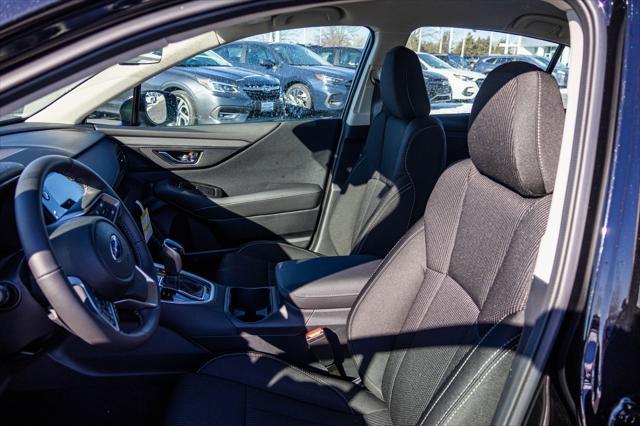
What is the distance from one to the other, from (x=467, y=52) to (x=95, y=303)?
2413 millimetres

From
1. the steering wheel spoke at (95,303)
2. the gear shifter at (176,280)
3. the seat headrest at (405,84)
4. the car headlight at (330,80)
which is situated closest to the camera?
the steering wheel spoke at (95,303)

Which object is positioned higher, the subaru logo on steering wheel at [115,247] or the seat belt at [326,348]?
the subaru logo on steering wheel at [115,247]

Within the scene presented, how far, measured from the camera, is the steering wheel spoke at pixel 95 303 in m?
1.25

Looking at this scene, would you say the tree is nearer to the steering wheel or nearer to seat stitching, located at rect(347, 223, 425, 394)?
seat stitching, located at rect(347, 223, 425, 394)

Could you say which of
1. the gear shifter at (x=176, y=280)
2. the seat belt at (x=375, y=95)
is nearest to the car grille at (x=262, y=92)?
the seat belt at (x=375, y=95)

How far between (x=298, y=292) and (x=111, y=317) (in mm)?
686

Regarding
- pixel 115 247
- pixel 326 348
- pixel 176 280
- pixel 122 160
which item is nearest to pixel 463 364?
pixel 326 348

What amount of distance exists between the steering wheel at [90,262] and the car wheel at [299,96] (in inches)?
66.7

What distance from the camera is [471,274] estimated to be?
1.43 meters

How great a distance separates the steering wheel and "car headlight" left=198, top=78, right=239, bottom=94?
1446mm

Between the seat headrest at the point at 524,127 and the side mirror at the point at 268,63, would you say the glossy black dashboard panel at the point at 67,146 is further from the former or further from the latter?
the seat headrest at the point at 524,127

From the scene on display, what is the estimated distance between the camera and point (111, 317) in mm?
1357

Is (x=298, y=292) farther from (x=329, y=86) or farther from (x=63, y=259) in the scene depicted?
(x=329, y=86)

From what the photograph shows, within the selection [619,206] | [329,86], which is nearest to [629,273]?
[619,206]
